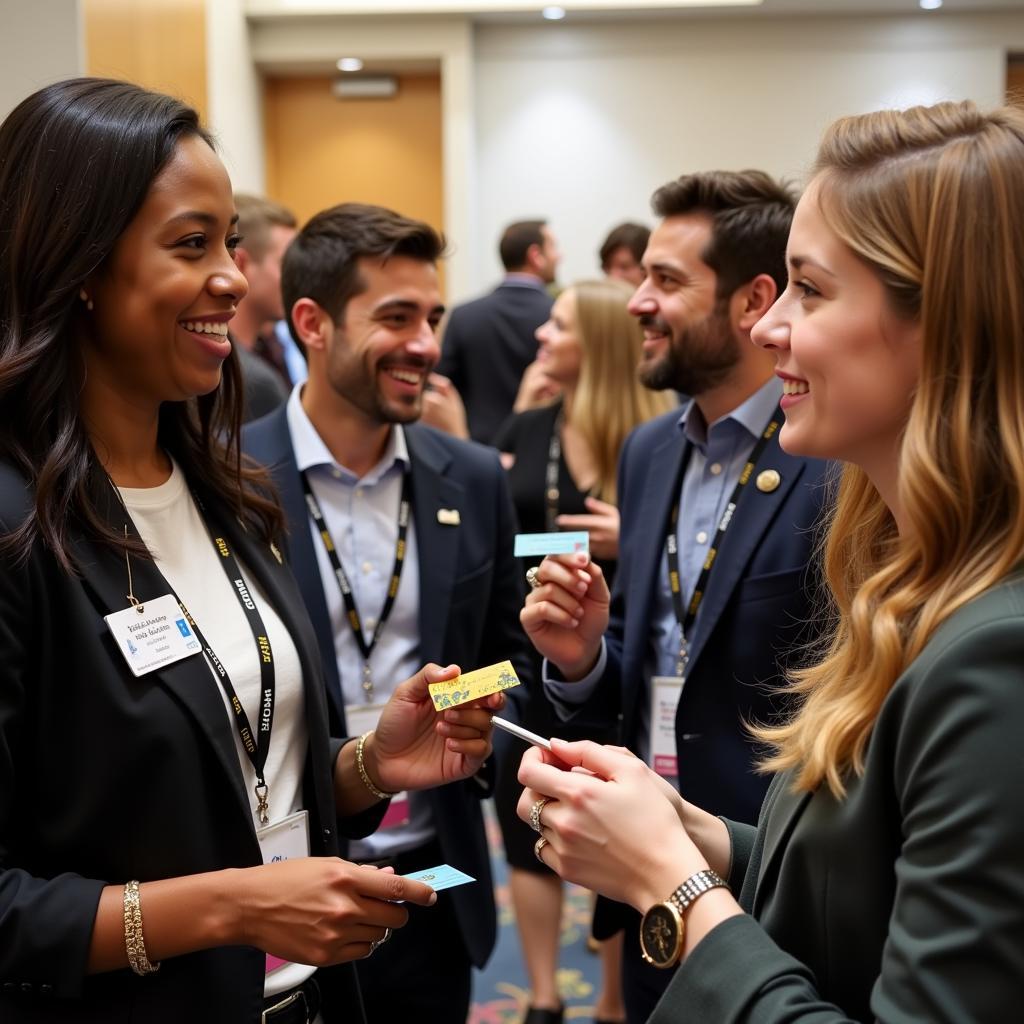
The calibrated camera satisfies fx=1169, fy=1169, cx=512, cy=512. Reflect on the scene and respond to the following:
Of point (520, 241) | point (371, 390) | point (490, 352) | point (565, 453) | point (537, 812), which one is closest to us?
point (537, 812)

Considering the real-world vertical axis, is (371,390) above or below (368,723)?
above

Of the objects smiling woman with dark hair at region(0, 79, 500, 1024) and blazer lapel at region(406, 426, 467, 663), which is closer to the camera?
smiling woman with dark hair at region(0, 79, 500, 1024)

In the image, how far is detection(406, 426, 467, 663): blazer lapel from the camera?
2469 millimetres

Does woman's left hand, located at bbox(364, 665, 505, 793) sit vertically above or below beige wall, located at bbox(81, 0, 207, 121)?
below

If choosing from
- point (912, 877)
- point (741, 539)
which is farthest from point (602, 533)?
point (912, 877)

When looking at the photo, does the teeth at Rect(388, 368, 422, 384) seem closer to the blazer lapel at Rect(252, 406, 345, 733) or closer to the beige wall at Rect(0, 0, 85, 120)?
the blazer lapel at Rect(252, 406, 345, 733)

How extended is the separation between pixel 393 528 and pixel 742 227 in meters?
1.01

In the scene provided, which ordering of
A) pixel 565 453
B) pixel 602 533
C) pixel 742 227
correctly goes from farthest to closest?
pixel 565 453 → pixel 602 533 → pixel 742 227

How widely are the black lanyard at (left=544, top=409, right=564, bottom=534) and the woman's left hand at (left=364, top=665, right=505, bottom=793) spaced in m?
1.98

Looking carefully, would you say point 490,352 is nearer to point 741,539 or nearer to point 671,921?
point 741,539

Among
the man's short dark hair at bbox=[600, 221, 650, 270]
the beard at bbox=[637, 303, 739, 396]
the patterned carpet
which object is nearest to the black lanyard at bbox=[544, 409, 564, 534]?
the patterned carpet

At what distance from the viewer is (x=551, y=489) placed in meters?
3.92

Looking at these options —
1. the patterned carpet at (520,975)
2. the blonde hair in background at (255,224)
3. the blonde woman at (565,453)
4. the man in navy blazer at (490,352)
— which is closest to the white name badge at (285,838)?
the blonde woman at (565,453)

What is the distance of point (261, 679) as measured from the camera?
171cm
